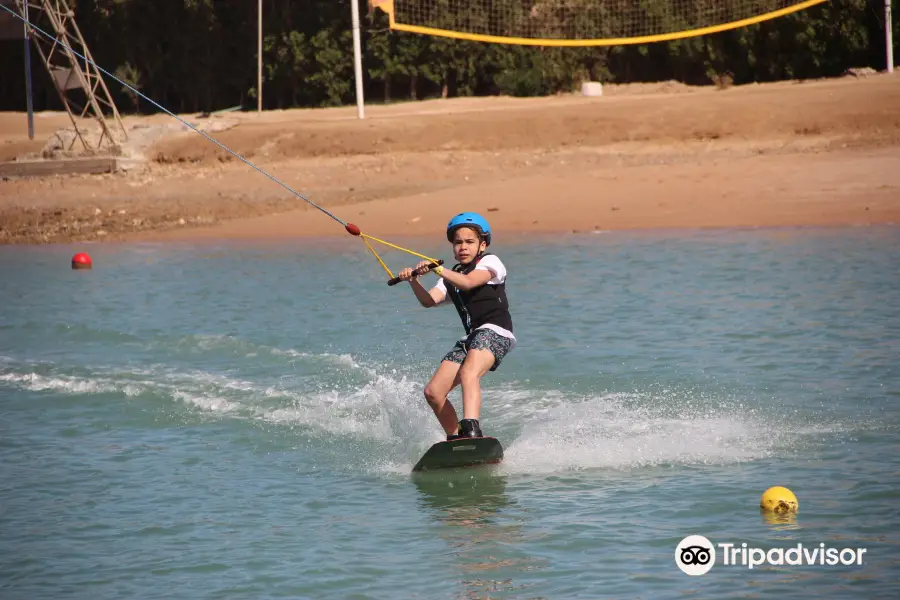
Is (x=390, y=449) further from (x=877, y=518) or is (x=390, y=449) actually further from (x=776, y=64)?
(x=776, y=64)

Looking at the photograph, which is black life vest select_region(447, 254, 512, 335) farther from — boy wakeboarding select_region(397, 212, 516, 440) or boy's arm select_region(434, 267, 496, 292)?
boy's arm select_region(434, 267, 496, 292)

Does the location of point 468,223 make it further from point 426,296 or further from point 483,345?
point 483,345

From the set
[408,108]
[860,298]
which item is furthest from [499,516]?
[408,108]

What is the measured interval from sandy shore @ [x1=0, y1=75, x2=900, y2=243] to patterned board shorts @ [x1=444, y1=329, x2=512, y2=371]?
11.7 meters

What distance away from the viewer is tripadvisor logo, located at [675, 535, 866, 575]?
6.38 metres

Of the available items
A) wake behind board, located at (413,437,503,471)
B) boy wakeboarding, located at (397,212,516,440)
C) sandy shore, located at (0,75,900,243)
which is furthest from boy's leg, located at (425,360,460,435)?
sandy shore, located at (0,75,900,243)

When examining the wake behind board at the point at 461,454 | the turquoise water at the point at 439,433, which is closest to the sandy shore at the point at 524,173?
the turquoise water at the point at 439,433

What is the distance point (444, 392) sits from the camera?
27.0ft

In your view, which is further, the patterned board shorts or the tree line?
the tree line

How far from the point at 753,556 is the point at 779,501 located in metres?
0.68

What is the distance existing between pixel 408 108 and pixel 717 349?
72.9 ft

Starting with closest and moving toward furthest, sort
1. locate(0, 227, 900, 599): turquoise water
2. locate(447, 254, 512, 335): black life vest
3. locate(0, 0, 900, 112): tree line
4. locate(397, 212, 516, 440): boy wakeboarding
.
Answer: locate(0, 227, 900, 599): turquoise water → locate(397, 212, 516, 440): boy wakeboarding → locate(447, 254, 512, 335): black life vest → locate(0, 0, 900, 112): tree line

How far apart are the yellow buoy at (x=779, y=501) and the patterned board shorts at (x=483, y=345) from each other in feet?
6.29

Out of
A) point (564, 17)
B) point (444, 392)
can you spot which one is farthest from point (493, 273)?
point (564, 17)
